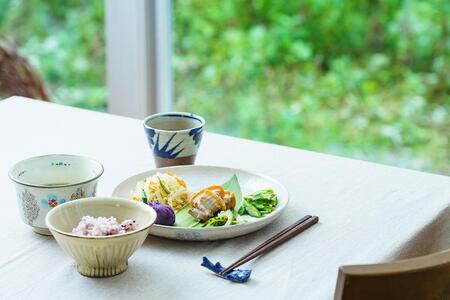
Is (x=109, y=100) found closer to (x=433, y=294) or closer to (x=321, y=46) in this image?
(x=321, y=46)

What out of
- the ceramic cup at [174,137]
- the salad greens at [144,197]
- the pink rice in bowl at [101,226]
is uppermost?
the ceramic cup at [174,137]

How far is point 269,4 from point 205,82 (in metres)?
0.43

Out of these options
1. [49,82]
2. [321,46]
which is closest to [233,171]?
[321,46]

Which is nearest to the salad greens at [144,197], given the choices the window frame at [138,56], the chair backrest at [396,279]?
the chair backrest at [396,279]

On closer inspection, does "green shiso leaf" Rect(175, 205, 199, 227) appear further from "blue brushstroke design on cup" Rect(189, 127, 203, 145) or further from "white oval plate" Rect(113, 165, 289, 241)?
"blue brushstroke design on cup" Rect(189, 127, 203, 145)

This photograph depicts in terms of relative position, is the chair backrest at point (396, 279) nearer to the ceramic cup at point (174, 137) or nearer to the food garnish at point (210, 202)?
the food garnish at point (210, 202)

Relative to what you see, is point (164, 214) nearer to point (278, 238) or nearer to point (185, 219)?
point (185, 219)

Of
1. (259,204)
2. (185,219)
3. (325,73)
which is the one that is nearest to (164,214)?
(185,219)

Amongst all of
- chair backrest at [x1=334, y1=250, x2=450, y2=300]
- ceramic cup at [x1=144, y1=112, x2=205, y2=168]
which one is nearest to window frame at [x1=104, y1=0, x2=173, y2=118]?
ceramic cup at [x1=144, y1=112, x2=205, y2=168]

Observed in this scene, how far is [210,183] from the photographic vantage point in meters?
1.23

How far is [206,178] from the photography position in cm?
124

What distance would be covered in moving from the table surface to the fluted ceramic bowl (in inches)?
0.8

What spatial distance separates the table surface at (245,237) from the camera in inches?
36.4

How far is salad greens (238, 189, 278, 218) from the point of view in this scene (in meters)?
1.10
